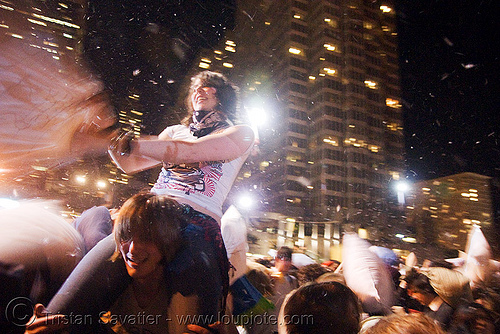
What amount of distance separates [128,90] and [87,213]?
1.36ft

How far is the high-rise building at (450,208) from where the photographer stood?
162 centimetres

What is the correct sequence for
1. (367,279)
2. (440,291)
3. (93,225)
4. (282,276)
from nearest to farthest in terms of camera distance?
(93,225) → (367,279) → (440,291) → (282,276)

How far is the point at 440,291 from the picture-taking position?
120cm

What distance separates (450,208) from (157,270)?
204 cm

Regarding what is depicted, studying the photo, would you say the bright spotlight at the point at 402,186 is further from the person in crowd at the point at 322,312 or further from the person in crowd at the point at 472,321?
the person in crowd at the point at 322,312

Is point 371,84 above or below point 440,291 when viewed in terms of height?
above

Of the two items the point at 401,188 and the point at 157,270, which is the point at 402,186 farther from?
the point at 157,270

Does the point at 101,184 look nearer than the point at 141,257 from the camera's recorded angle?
No

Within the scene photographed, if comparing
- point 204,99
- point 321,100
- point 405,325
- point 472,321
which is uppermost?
point 321,100

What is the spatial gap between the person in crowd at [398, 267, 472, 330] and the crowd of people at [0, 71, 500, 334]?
0.57m

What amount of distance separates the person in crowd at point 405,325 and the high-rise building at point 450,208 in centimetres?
100

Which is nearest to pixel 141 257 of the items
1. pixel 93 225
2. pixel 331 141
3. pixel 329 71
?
pixel 93 225

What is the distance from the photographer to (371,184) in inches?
61.1

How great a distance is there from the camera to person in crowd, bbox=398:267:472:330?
1146 millimetres
